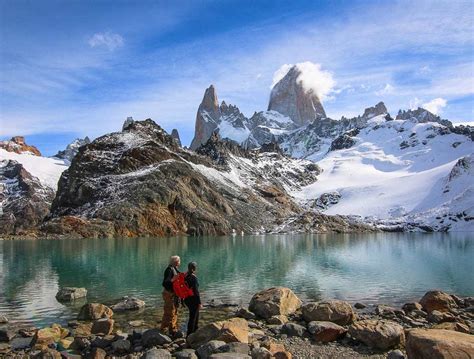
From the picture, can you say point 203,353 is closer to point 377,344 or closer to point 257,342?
point 257,342

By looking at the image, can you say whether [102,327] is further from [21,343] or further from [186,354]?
[186,354]

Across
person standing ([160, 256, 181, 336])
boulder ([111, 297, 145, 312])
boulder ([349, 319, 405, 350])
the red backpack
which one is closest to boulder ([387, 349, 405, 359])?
boulder ([349, 319, 405, 350])

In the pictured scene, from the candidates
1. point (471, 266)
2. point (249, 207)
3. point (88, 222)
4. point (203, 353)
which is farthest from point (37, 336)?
point (249, 207)

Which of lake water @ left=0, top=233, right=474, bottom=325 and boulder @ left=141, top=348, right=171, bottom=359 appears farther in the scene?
lake water @ left=0, top=233, right=474, bottom=325

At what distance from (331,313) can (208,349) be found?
888cm

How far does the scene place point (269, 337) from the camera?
21.5 m

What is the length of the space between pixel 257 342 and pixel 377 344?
17.6 ft

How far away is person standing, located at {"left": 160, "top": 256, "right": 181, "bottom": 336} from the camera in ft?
69.5

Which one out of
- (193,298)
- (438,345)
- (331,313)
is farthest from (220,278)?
(438,345)

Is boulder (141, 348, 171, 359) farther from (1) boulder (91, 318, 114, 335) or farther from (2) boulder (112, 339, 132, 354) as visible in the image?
(1) boulder (91, 318, 114, 335)

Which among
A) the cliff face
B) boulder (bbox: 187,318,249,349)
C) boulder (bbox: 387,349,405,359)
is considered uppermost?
the cliff face

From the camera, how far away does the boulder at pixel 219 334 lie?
19125mm

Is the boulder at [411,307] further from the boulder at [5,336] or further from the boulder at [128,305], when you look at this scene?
the boulder at [5,336]

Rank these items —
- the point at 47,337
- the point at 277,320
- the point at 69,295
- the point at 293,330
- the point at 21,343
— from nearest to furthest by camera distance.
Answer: the point at 21,343 → the point at 47,337 → the point at 293,330 → the point at 277,320 → the point at 69,295
